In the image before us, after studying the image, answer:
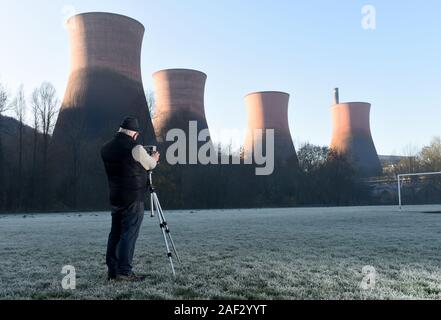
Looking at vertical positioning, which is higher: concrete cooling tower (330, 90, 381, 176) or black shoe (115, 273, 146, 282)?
concrete cooling tower (330, 90, 381, 176)

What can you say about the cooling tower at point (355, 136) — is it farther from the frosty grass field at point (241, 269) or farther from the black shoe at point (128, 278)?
the black shoe at point (128, 278)

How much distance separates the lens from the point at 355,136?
37.7 meters

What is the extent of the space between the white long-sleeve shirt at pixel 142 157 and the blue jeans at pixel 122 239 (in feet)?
1.06

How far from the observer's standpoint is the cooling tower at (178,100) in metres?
28.8

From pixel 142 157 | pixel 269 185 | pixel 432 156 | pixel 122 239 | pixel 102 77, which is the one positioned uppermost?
pixel 102 77

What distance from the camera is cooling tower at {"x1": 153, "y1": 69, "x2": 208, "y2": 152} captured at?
94.3 ft

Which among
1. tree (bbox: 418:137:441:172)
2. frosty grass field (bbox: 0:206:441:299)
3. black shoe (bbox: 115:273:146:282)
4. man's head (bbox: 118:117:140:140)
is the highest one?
tree (bbox: 418:137:441:172)

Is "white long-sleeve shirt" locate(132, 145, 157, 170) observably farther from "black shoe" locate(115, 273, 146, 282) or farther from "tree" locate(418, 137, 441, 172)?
"tree" locate(418, 137, 441, 172)

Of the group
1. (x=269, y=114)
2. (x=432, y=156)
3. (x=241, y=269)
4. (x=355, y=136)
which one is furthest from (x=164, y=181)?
(x=432, y=156)

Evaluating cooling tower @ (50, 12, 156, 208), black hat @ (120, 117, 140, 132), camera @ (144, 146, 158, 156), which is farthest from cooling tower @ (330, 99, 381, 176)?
black hat @ (120, 117, 140, 132)

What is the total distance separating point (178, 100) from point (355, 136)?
58.9ft

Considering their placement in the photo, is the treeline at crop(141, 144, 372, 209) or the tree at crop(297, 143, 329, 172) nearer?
the treeline at crop(141, 144, 372, 209)

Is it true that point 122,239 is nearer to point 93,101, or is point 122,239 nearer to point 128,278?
point 128,278
